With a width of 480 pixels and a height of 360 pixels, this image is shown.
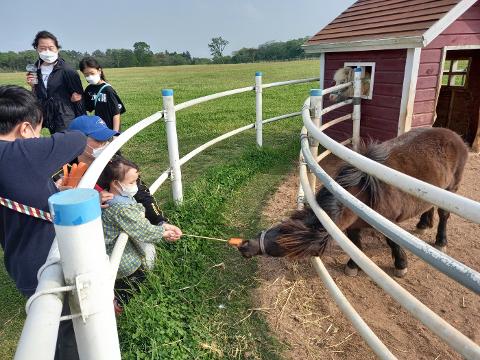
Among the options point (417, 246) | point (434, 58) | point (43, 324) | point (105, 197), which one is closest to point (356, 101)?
point (434, 58)

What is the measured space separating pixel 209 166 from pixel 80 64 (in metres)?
2.83

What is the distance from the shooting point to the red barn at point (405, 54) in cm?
501

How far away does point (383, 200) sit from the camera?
2934 millimetres

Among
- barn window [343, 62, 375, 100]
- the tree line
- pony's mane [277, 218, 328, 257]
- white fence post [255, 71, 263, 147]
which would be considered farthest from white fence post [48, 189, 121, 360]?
the tree line

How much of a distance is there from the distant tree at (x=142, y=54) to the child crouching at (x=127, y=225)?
82.1 metres

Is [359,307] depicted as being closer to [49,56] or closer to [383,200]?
[383,200]

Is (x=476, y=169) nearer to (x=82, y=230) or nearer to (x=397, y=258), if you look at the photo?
(x=397, y=258)

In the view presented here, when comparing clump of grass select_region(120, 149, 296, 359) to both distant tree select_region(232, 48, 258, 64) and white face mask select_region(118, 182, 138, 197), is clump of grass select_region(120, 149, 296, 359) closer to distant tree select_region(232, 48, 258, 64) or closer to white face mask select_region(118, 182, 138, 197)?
white face mask select_region(118, 182, 138, 197)

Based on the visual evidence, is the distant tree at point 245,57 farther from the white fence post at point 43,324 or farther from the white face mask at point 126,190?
the white fence post at point 43,324

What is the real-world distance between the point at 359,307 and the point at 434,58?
407 centimetres

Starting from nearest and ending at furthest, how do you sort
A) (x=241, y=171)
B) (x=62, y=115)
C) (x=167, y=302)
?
(x=167, y=302), (x=62, y=115), (x=241, y=171)

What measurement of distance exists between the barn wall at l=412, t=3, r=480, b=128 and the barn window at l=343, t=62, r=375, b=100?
0.76 m

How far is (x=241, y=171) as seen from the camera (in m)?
5.62

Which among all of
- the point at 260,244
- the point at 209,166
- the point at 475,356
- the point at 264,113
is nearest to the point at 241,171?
the point at 209,166
